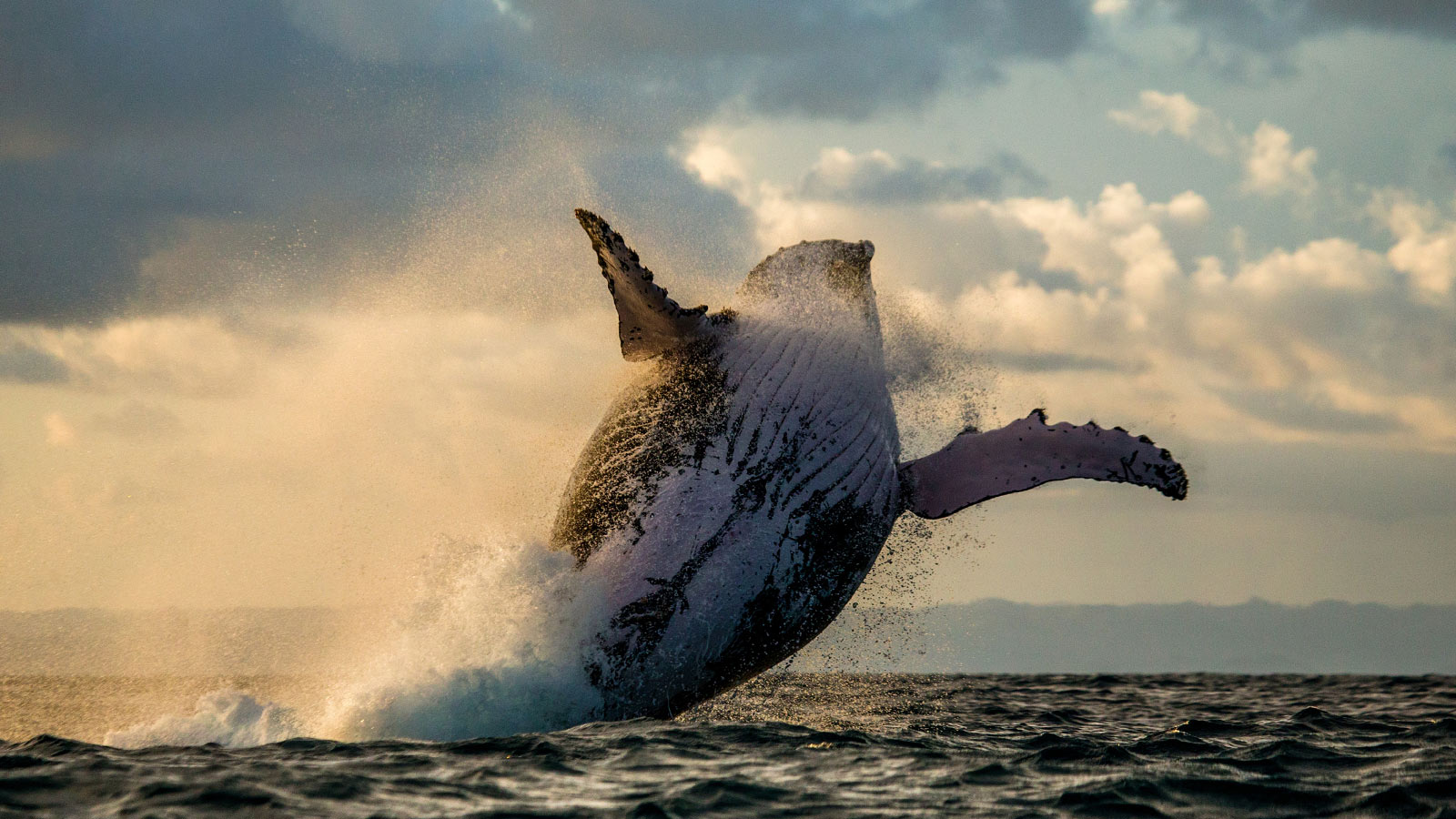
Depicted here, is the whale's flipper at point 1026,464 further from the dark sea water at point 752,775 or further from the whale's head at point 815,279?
the dark sea water at point 752,775

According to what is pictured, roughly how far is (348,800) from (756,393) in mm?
5144

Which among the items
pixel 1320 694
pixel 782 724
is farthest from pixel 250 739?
pixel 1320 694

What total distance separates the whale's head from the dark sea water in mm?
3985

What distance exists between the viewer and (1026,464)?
10.4 meters

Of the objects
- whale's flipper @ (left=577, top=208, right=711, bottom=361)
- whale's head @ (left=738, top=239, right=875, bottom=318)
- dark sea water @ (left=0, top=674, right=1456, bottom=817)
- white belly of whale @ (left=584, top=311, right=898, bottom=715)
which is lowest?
dark sea water @ (left=0, top=674, right=1456, bottom=817)

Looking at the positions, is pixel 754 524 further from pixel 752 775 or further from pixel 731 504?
pixel 752 775

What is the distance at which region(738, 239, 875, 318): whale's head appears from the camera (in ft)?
35.7

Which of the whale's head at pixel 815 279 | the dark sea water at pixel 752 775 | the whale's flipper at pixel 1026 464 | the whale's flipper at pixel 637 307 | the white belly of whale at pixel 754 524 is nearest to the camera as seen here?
the dark sea water at pixel 752 775

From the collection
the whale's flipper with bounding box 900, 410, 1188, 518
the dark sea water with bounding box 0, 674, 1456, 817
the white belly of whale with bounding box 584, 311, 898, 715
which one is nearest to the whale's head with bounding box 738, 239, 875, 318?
the white belly of whale with bounding box 584, 311, 898, 715

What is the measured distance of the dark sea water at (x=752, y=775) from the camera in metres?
5.71

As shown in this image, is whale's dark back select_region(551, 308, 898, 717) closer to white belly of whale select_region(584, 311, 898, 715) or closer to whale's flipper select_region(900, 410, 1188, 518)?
white belly of whale select_region(584, 311, 898, 715)

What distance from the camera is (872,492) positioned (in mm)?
9992

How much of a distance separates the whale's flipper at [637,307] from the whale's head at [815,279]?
4.00 ft

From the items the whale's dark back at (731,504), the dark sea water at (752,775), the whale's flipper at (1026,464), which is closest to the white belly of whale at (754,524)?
the whale's dark back at (731,504)
